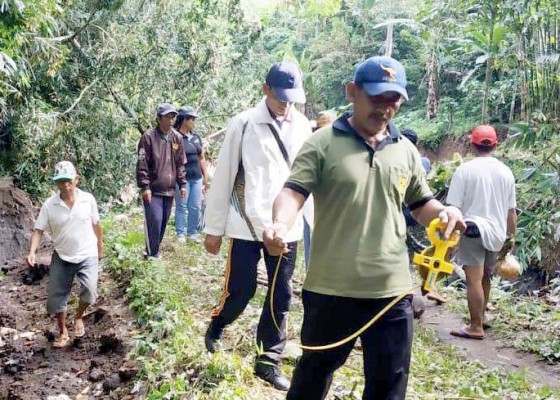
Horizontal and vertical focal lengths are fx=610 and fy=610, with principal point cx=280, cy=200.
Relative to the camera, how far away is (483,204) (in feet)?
18.4

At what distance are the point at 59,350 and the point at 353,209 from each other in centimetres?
434

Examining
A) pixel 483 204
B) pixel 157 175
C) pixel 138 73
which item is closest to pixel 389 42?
pixel 138 73

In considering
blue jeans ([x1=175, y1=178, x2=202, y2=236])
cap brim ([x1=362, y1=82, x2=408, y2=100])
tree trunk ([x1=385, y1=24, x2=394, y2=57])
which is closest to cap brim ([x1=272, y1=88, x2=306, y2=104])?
cap brim ([x1=362, y1=82, x2=408, y2=100])

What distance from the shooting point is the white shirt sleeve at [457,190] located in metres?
5.72

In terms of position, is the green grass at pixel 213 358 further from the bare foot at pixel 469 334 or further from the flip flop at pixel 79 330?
the flip flop at pixel 79 330

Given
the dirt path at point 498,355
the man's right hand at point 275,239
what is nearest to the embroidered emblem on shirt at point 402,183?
the man's right hand at point 275,239

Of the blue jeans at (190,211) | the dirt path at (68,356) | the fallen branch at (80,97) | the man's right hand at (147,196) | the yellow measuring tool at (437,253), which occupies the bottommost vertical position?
the dirt path at (68,356)

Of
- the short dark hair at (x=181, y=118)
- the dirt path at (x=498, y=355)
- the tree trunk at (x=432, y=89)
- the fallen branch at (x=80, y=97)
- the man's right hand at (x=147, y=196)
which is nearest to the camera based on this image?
the dirt path at (x=498, y=355)

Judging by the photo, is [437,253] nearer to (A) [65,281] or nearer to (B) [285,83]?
(B) [285,83]

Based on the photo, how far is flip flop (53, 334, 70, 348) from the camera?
601 cm

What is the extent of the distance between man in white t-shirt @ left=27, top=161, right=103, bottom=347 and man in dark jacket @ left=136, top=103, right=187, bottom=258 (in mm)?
1079

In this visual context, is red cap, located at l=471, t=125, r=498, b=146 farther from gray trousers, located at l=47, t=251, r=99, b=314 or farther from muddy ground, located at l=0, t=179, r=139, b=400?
gray trousers, located at l=47, t=251, r=99, b=314

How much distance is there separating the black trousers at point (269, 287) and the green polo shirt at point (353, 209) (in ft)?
3.12

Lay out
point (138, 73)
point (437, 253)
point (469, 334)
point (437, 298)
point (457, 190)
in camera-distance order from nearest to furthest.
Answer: point (437, 253), point (457, 190), point (469, 334), point (437, 298), point (138, 73)
